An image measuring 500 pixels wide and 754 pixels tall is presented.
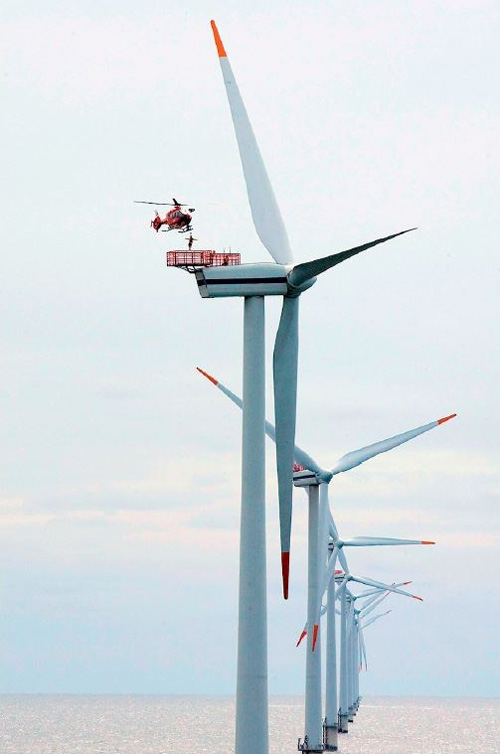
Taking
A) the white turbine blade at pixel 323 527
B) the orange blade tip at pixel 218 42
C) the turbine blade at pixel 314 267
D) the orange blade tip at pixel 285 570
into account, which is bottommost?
the orange blade tip at pixel 285 570

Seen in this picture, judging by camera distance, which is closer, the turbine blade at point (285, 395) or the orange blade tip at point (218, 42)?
the orange blade tip at point (218, 42)

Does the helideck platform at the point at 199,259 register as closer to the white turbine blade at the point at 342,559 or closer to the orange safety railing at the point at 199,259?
the orange safety railing at the point at 199,259

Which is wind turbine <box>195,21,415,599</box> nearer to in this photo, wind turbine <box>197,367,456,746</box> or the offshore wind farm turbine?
the offshore wind farm turbine

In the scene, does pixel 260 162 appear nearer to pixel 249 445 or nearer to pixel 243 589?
pixel 249 445

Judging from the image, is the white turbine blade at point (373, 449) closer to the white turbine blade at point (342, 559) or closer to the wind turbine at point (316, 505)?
the wind turbine at point (316, 505)

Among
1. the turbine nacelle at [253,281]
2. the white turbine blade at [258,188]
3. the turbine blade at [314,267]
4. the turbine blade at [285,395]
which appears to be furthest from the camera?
the turbine blade at [285,395]

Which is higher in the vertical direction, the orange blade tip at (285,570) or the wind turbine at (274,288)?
the wind turbine at (274,288)

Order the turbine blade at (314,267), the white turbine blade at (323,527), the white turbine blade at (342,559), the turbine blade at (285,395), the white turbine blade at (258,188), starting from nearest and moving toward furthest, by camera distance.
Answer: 1. the turbine blade at (314,267)
2. the white turbine blade at (258,188)
3. the turbine blade at (285,395)
4. the white turbine blade at (323,527)
5. the white turbine blade at (342,559)

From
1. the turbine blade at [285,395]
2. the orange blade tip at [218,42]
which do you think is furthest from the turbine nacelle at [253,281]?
the orange blade tip at [218,42]
